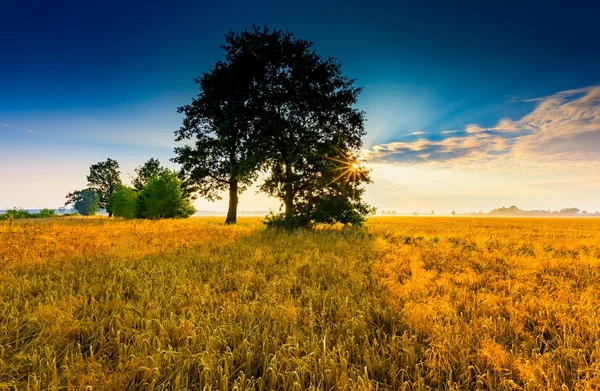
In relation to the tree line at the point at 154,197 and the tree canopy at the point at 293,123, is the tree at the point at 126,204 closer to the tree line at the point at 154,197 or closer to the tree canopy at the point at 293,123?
the tree line at the point at 154,197

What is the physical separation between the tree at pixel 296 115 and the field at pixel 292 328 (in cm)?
1228

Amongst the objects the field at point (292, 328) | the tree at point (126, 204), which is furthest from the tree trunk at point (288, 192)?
the tree at point (126, 204)

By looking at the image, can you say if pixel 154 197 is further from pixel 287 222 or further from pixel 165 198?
pixel 287 222

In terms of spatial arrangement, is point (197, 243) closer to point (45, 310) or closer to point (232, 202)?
point (45, 310)

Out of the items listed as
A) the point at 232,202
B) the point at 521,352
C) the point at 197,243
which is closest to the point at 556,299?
the point at 521,352

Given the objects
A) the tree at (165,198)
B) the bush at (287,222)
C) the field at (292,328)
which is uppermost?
the tree at (165,198)

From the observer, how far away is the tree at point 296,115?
19.0 metres

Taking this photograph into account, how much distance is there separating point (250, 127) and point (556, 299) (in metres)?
20.1

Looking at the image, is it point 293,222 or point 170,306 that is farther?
point 293,222

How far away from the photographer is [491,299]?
503 cm

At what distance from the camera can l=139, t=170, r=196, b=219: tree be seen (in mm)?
31698

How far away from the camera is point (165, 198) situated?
104 feet

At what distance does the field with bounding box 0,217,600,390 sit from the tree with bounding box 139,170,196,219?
25.3 meters

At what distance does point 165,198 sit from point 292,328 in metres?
31.8
